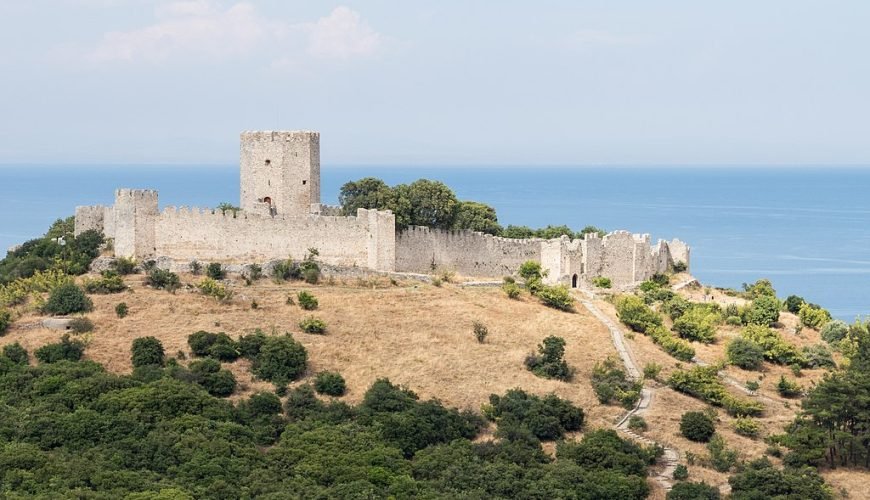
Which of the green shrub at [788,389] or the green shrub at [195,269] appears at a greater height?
the green shrub at [195,269]

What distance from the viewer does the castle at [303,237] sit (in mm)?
42875

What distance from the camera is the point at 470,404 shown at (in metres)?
Answer: 35.8

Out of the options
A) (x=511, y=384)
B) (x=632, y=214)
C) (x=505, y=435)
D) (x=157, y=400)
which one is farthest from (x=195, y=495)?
(x=632, y=214)

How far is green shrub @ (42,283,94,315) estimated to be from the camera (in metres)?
39.0

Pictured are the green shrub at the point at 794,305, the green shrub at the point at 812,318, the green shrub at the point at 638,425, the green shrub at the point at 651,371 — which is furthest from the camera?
the green shrub at the point at 794,305

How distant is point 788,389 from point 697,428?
4.97 meters

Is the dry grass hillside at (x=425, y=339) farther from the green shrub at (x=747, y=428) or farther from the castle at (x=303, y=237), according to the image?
the castle at (x=303, y=237)

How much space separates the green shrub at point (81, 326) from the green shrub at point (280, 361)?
15.4 feet

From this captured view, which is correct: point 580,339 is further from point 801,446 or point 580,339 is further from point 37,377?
point 37,377

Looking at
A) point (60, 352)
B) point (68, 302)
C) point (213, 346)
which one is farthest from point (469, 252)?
point (60, 352)

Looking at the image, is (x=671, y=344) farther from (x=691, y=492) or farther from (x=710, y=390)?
(x=691, y=492)

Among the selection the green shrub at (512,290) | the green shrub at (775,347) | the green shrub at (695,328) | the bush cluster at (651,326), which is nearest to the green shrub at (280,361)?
the green shrub at (512,290)

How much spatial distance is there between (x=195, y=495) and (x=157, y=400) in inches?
196

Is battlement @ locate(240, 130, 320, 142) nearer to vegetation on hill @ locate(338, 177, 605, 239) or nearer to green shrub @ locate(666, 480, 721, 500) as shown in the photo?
vegetation on hill @ locate(338, 177, 605, 239)
